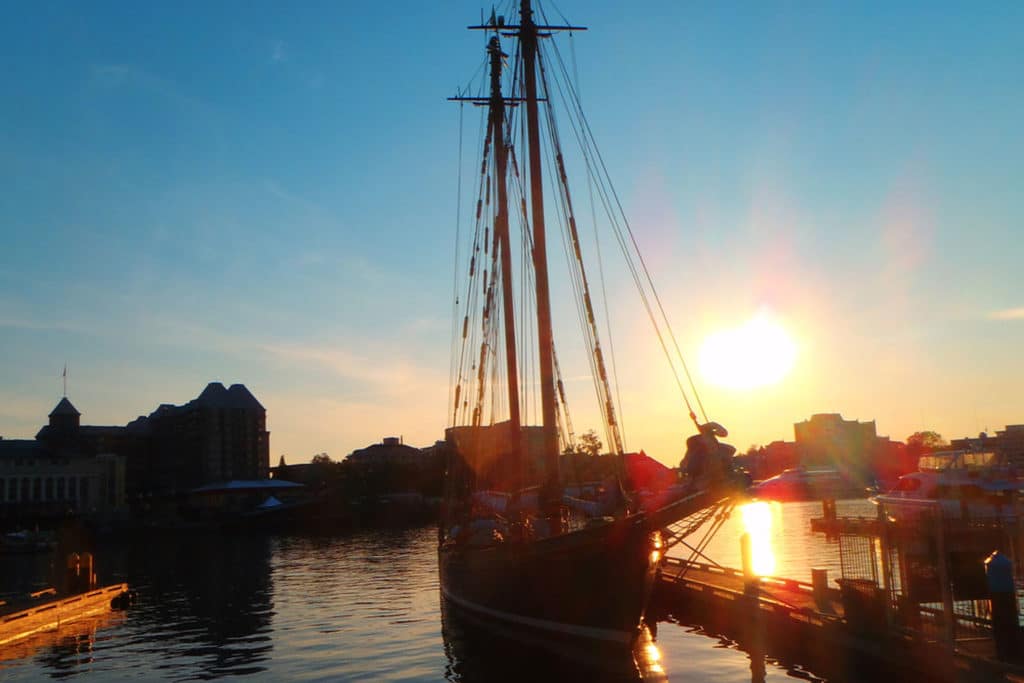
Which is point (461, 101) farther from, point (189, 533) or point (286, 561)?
point (189, 533)

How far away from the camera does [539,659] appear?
97.9 ft

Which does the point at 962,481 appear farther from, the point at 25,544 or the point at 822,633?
the point at 25,544

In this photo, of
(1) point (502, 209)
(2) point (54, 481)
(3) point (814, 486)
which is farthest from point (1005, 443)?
(2) point (54, 481)

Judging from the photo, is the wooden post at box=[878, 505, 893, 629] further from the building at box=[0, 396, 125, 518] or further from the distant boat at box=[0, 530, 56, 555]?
the building at box=[0, 396, 125, 518]

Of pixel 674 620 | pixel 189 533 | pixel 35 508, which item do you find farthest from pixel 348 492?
pixel 674 620

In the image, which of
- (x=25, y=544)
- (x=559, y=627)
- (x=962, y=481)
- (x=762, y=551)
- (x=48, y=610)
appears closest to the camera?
(x=559, y=627)

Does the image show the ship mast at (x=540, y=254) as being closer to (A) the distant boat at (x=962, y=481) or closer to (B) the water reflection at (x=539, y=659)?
(B) the water reflection at (x=539, y=659)

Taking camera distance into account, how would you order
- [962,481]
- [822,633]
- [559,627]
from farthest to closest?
[962,481], [559,627], [822,633]

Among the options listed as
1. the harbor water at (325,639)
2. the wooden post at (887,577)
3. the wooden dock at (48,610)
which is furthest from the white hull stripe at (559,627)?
the wooden dock at (48,610)

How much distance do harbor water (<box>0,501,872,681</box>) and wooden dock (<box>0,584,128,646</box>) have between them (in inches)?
31.8

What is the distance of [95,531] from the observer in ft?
484

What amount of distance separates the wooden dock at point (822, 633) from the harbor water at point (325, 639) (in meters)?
0.57

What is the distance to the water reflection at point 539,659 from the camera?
27.7 metres

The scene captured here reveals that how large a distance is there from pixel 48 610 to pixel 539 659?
2552cm
